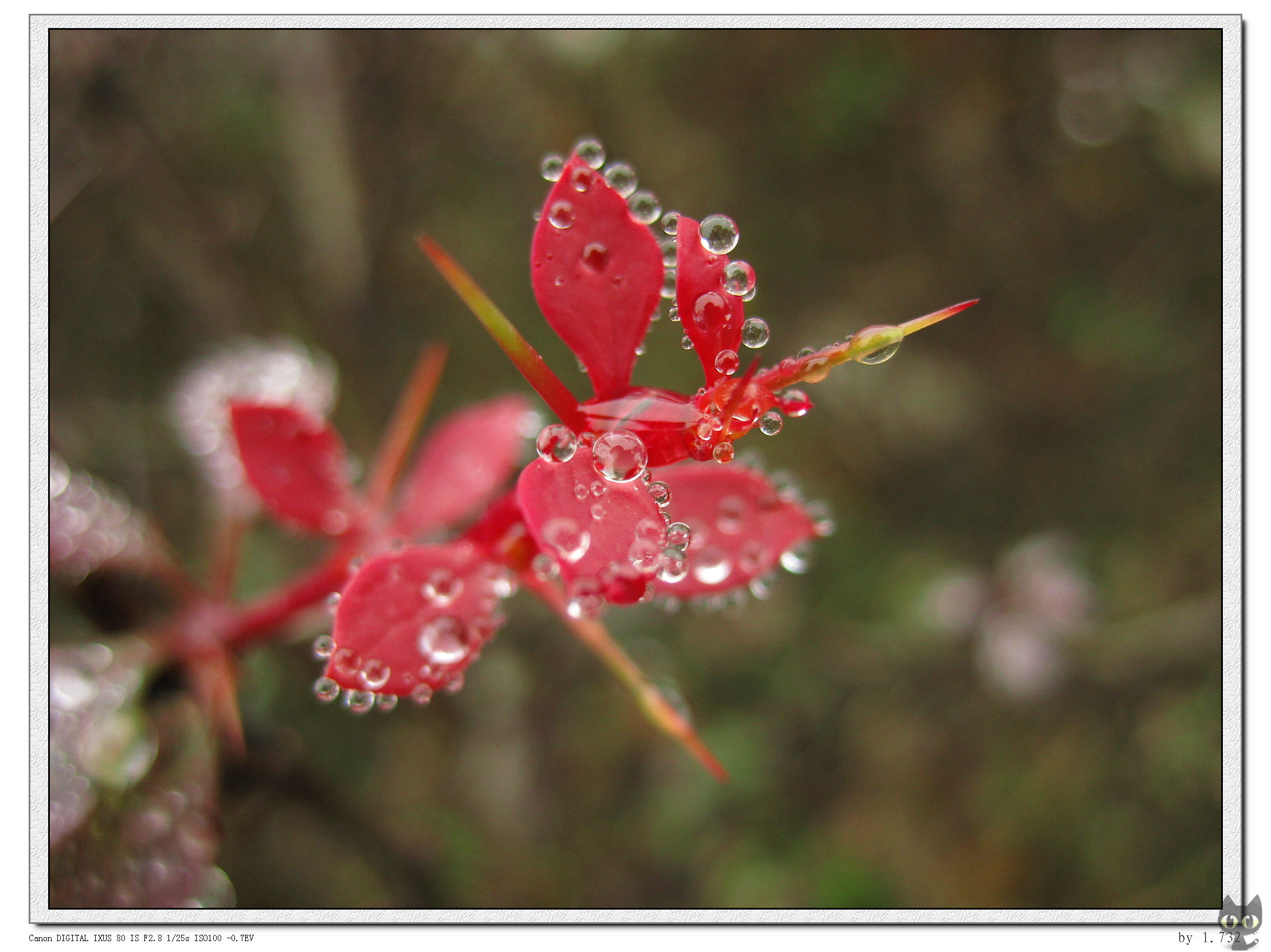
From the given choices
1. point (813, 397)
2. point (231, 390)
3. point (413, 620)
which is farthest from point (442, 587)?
point (813, 397)

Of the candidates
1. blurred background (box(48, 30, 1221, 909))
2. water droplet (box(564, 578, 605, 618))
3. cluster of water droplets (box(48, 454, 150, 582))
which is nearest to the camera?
water droplet (box(564, 578, 605, 618))

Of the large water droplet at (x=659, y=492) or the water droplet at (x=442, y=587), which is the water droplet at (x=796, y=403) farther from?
the water droplet at (x=442, y=587)

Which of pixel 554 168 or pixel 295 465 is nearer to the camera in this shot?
pixel 554 168

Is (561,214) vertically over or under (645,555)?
over

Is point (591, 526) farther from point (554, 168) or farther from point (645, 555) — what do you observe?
point (554, 168)

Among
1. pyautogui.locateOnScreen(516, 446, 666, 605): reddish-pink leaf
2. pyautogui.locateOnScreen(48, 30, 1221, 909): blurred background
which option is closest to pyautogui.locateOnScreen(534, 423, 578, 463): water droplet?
pyautogui.locateOnScreen(516, 446, 666, 605): reddish-pink leaf

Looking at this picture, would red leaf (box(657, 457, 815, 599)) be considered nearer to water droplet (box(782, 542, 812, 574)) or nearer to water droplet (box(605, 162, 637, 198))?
water droplet (box(782, 542, 812, 574))
